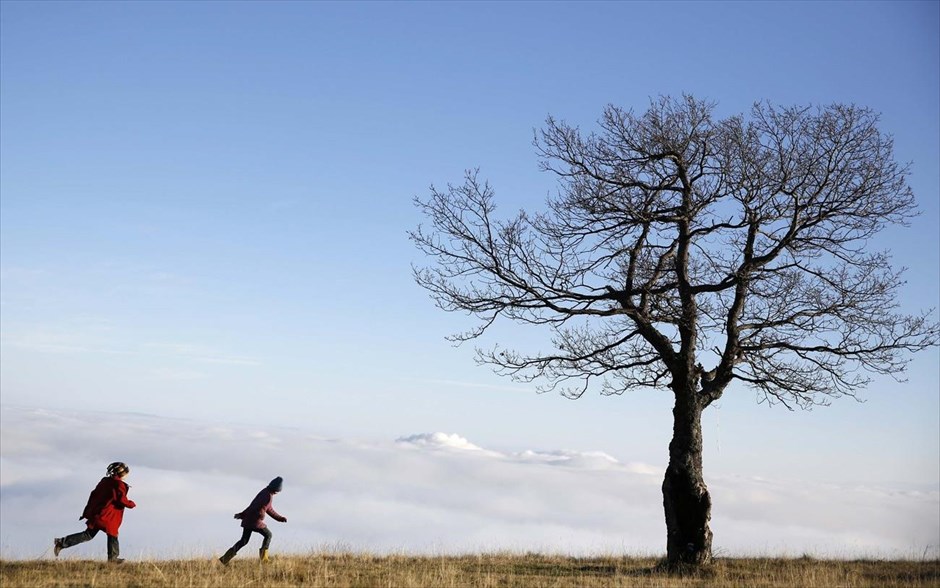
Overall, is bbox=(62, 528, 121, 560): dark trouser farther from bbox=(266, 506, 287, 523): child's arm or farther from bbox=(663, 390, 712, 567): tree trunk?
bbox=(663, 390, 712, 567): tree trunk

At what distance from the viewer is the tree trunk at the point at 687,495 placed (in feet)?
58.5

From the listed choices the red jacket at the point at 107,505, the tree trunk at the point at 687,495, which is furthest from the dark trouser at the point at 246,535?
the tree trunk at the point at 687,495

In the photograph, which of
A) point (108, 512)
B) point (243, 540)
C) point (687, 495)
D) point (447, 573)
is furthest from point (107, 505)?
point (687, 495)

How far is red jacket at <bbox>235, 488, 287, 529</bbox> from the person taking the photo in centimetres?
1588

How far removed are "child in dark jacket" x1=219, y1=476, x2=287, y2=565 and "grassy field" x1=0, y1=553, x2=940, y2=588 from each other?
0.32 metres

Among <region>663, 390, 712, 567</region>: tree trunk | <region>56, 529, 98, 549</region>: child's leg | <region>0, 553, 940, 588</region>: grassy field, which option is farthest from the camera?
<region>663, 390, 712, 567</region>: tree trunk

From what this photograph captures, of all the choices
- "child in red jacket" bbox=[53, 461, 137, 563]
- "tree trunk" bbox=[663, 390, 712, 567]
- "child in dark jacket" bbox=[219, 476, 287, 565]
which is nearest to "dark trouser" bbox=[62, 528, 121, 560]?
"child in red jacket" bbox=[53, 461, 137, 563]

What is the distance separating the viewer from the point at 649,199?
18.8m

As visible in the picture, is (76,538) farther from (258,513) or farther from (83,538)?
(258,513)

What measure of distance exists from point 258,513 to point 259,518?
0.11 meters

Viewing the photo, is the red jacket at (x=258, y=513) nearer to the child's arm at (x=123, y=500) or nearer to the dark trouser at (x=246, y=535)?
A: the dark trouser at (x=246, y=535)

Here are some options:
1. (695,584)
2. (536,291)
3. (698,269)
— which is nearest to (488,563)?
(695,584)

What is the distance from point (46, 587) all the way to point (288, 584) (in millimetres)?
3625

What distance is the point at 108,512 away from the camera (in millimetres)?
15820
